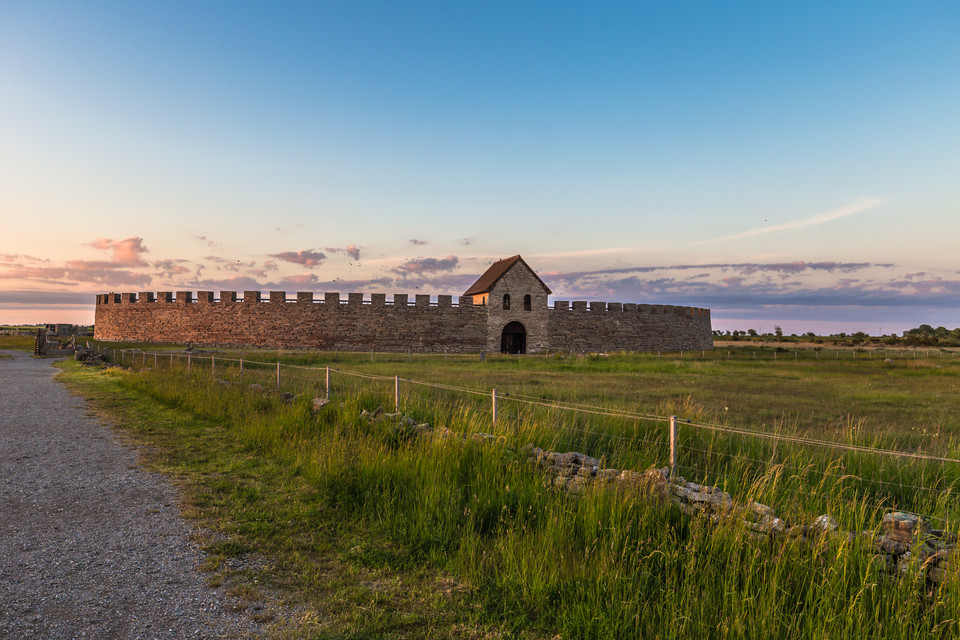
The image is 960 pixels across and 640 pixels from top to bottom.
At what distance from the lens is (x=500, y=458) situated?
6.02m

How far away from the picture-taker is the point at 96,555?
14.4ft

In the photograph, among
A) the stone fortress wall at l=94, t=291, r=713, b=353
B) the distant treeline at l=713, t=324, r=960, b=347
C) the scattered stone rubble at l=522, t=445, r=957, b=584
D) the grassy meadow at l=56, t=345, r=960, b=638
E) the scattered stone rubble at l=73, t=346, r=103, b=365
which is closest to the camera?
the grassy meadow at l=56, t=345, r=960, b=638

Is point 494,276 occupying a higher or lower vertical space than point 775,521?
higher

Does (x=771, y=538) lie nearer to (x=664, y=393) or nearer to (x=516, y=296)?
(x=664, y=393)

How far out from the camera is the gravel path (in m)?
3.37

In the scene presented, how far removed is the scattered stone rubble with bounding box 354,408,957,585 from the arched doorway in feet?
118

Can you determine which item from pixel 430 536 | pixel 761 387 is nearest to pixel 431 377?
pixel 761 387

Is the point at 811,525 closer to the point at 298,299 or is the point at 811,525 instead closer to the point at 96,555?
the point at 96,555

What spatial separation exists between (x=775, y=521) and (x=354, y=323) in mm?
36406

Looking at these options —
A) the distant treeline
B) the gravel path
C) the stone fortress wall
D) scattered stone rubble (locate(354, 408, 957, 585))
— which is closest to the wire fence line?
scattered stone rubble (locate(354, 408, 957, 585))

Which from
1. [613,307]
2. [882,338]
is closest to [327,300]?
[613,307]

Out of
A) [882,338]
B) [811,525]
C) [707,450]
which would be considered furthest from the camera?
[882,338]

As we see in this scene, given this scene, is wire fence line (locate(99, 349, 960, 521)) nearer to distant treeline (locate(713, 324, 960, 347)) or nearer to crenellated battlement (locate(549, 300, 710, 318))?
crenellated battlement (locate(549, 300, 710, 318))

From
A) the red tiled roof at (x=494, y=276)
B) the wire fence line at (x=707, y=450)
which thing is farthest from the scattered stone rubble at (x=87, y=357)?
the red tiled roof at (x=494, y=276)
